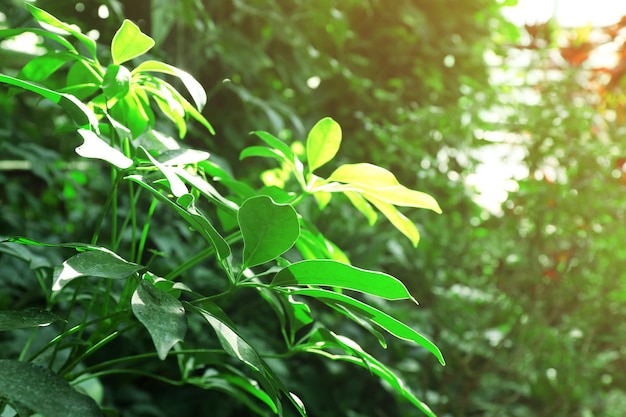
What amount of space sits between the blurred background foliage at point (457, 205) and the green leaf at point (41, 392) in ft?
3.06

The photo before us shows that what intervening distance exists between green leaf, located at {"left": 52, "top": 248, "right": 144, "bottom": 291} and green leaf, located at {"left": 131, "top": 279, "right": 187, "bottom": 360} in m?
0.01

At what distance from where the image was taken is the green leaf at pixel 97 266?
1.19ft

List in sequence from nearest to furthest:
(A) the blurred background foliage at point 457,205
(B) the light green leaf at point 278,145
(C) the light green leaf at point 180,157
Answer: (C) the light green leaf at point 180,157 < (B) the light green leaf at point 278,145 < (A) the blurred background foliage at point 457,205

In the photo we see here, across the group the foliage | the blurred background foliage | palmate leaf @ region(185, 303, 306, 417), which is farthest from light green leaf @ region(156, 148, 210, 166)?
the blurred background foliage

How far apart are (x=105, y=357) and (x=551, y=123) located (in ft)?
3.73

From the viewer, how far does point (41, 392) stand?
375mm

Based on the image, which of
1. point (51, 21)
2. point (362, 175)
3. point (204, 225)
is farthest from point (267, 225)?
point (51, 21)

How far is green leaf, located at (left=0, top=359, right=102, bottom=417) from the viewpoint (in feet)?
1.18

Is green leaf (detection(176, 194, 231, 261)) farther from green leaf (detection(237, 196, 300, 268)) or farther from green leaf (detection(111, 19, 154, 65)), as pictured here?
green leaf (detection(111, 19, 154, 65))

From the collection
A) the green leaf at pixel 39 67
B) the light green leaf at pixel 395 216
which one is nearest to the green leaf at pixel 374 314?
the light green leaf at pixel 395 216

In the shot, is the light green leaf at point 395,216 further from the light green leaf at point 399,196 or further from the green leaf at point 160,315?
the green leaf at point 160,315

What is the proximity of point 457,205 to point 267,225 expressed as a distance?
1314 mm

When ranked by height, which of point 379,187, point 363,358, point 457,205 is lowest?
point 457,205

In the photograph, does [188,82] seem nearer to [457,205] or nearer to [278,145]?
[278,145]
